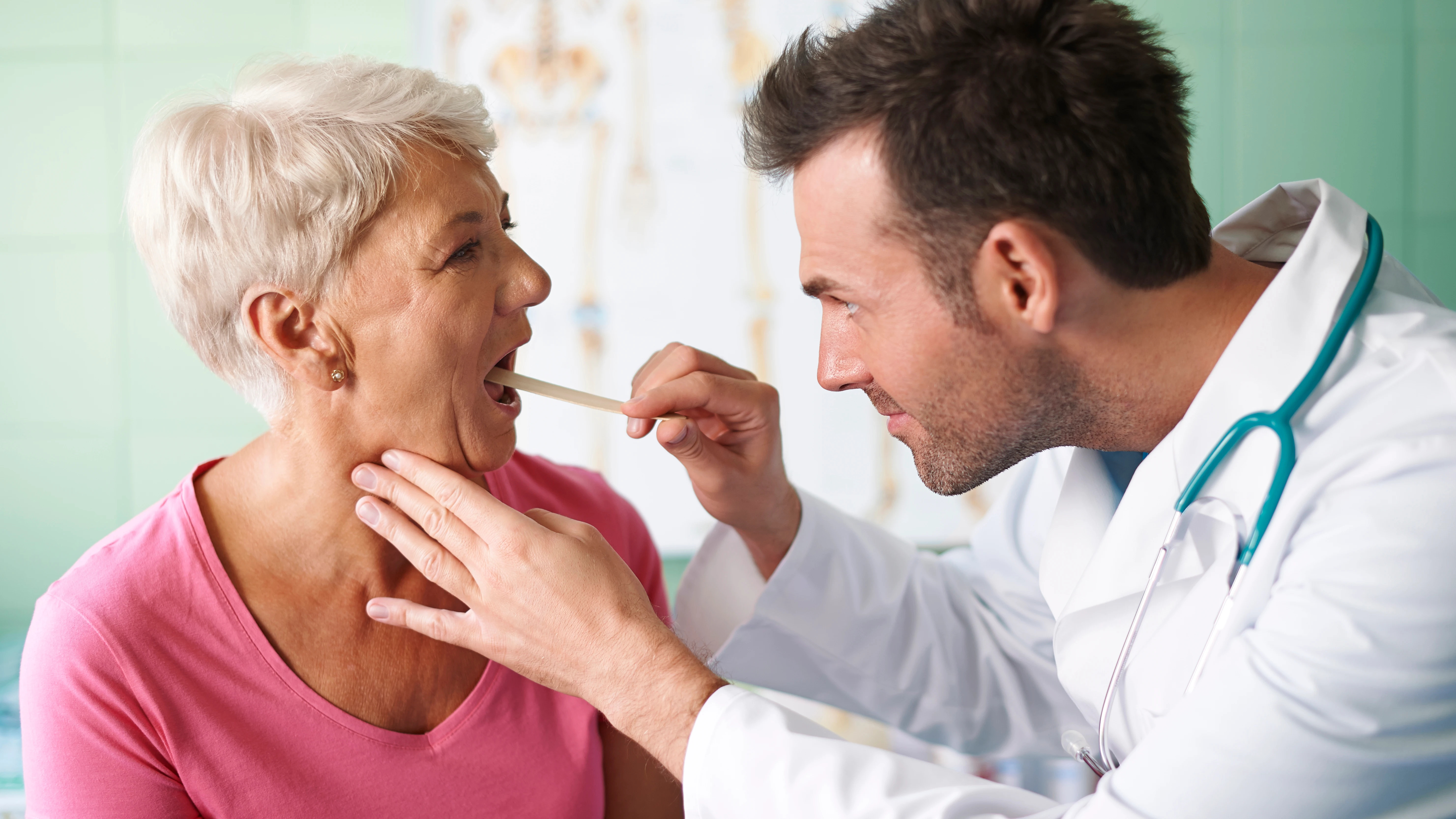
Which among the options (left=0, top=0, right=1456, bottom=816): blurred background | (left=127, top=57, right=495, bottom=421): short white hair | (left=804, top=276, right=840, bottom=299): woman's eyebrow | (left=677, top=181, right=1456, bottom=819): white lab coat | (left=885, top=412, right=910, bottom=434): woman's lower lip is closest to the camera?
(left=677, top=181, right=1456, bottom=819): white lab coat

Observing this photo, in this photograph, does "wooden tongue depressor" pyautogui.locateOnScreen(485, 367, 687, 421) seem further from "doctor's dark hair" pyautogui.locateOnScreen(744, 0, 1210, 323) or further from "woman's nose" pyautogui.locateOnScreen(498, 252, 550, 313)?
"doctor's dark hair" pyautogui.locateOnScreen(744, 0, 1210, 323)

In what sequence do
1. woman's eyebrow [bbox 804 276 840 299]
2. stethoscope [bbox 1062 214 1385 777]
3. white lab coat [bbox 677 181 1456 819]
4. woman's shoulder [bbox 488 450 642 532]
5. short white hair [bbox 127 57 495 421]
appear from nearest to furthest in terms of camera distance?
white lab coat [bbox 677 181 1456 819], stethoscope [bbox 1062 214 1385 777], short white hair [bbox 127 57 495 421], woman's eyebrow [bbox 804 276 840 299], woman's shoulder [bbox 488 450 642 532]

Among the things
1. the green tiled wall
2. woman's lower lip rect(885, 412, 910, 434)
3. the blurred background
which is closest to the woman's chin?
woman's lower lip rect(885, 412, 910, 434)

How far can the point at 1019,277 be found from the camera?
1048mm

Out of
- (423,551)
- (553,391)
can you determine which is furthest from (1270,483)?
(423,551)

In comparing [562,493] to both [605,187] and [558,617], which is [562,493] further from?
[605,187]

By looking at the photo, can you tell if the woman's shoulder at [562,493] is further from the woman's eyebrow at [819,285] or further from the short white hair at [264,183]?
the woman's eyebrow at [819,285]

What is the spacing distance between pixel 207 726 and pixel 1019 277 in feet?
3.36

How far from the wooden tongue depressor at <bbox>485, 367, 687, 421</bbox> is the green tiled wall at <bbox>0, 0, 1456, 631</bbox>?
5.13 feet

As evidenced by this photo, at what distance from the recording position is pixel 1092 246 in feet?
3.39

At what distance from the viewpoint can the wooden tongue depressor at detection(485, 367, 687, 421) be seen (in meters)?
1.19

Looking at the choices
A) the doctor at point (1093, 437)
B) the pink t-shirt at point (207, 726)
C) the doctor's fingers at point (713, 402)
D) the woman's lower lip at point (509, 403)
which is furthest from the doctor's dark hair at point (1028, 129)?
the pink t-shirt at point (207, 726)

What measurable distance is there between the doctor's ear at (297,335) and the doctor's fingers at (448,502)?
12cm

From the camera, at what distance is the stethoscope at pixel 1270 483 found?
0.94 meters
